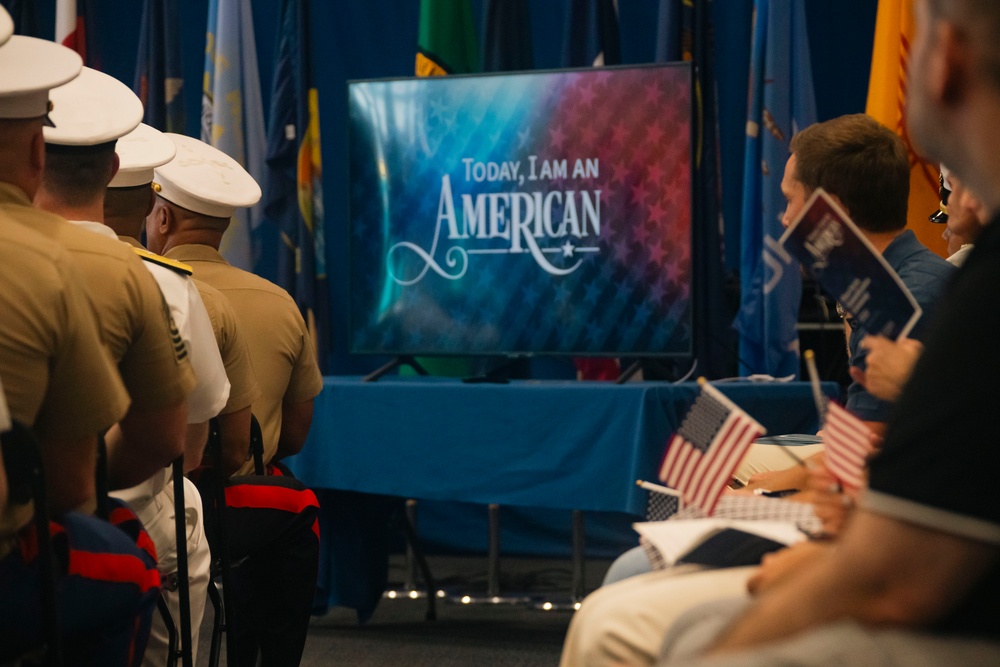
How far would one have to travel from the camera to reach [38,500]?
1.66 meters

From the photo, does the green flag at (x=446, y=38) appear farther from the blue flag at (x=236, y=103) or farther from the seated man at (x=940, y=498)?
the seated man at (x=940, y=498)

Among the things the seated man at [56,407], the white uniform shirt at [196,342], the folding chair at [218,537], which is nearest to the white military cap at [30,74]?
the seated man at [56,407]

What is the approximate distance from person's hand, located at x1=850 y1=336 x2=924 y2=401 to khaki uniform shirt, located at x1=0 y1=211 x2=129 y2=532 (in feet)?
3.60

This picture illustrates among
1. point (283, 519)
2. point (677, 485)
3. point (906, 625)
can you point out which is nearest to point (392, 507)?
point (283, 519)

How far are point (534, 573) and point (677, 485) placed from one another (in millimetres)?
3440

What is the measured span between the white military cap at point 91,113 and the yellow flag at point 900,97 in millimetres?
2874

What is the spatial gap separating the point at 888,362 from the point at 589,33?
3.53m

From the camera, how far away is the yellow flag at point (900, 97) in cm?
429

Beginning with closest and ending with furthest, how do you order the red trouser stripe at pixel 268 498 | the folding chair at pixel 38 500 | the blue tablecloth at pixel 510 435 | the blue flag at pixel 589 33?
the folding chair at pixel 38 500
the red trouser stripe at pixel 268 498
the blue tablecloth at pixel 510 435
the blue flag at pixel 589 33

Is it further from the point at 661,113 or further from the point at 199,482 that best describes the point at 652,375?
the point at 199,482

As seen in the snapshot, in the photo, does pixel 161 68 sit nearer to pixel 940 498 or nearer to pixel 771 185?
pixel 771 185

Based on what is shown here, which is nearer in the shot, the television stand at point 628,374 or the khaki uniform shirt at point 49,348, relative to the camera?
the khaki uniform shirt at point 49,348

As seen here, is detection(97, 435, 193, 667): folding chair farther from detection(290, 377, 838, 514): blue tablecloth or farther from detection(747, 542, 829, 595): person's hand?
detection(290, 377, 838, 514): blue tablecloth

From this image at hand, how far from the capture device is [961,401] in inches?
37.7
